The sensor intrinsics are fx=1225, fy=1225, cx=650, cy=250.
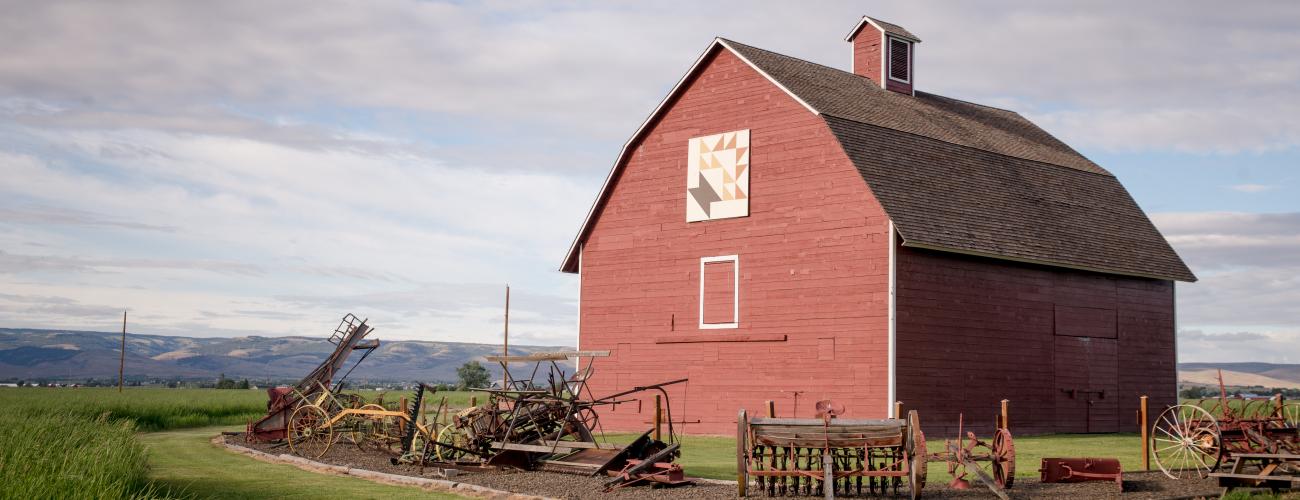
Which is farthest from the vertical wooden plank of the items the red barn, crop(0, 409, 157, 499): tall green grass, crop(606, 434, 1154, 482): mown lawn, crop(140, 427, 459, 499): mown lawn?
the red barn

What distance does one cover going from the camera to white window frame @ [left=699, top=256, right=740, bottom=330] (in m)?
28.1

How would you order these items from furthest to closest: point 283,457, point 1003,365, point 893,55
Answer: point 893,55 < point 1003,365 < point 283,457

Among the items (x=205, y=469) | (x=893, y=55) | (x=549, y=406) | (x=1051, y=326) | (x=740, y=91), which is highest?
(x=893, y=55)

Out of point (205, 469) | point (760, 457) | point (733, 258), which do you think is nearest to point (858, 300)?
point (733, 258)

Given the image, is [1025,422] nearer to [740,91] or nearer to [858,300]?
[858,300]

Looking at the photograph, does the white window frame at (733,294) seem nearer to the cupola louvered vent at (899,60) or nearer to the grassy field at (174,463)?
the grassy field at (174,463)

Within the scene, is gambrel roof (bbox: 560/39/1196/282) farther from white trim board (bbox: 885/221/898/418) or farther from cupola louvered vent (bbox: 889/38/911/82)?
cupola louvered vent (bbox: 889/38/911/82)

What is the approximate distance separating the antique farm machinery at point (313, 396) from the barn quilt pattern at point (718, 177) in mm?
8272

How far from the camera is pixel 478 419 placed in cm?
1950

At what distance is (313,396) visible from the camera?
24141 mm

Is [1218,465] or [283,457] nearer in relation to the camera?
[1218,465]

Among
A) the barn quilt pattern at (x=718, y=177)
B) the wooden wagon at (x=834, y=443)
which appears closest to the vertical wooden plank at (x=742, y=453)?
the wooden wagon at (x=834, y=443)

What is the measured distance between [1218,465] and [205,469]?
15.3m

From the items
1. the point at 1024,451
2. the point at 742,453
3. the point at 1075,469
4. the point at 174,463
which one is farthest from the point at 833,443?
the point at 174,463
